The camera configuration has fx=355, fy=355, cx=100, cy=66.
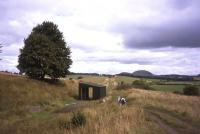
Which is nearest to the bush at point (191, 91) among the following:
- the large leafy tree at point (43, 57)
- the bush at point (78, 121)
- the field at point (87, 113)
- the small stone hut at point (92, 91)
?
the field at point (87, 113)

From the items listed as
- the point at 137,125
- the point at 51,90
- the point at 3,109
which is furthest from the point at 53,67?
the point at 137,125

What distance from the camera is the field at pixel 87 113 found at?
20.3 m

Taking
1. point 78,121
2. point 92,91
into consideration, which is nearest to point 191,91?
point 92,91

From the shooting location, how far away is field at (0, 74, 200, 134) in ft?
66.6

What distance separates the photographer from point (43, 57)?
67750mm

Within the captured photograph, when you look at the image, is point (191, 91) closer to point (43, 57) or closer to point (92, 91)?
point (92, 91)

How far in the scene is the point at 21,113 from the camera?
38.9 meters

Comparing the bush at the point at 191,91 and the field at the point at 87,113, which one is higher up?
the bush at the point at 191,91

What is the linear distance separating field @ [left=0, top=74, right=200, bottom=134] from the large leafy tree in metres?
4.00

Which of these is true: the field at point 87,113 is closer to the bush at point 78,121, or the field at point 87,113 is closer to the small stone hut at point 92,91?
the bush at point 78,121

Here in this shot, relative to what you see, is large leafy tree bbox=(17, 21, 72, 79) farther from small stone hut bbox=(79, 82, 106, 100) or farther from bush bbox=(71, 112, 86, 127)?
bush bbox=(71, 112, 86, 127)

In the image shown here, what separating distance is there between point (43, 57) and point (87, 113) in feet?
140

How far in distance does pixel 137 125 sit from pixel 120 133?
396 centimetres

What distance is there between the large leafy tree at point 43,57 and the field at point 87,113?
400 centimetres
